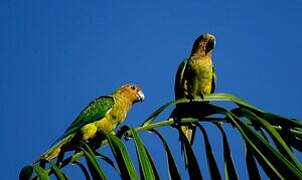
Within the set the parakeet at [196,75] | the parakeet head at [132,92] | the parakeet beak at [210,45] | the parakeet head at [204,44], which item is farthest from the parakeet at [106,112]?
the parakeet beak at [210,45]

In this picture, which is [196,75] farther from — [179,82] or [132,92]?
[132,92]

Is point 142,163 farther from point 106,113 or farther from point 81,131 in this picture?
point 106,113

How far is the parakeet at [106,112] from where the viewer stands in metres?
4.68

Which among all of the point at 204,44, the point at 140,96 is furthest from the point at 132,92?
the point at 204,44

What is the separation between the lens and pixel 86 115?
4.78 m

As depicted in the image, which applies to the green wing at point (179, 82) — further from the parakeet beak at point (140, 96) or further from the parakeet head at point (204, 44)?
the parakeet beak at point (140, 96)

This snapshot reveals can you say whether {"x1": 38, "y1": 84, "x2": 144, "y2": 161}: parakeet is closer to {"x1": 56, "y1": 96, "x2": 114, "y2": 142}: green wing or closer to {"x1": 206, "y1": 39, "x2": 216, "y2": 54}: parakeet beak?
{"x1": 56, "y1": 96, "x2": 114, "y2": 142}: green wing

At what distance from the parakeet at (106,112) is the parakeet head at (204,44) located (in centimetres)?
90

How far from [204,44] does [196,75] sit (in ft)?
2.34

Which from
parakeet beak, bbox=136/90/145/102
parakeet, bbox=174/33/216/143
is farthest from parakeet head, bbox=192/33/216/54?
parakeet beak, bbox=136/90/145/102

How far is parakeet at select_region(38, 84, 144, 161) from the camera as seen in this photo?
468 cm

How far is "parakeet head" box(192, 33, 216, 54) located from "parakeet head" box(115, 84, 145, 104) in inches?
33.6

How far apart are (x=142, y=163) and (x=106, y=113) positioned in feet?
11.3

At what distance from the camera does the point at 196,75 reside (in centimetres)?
533
